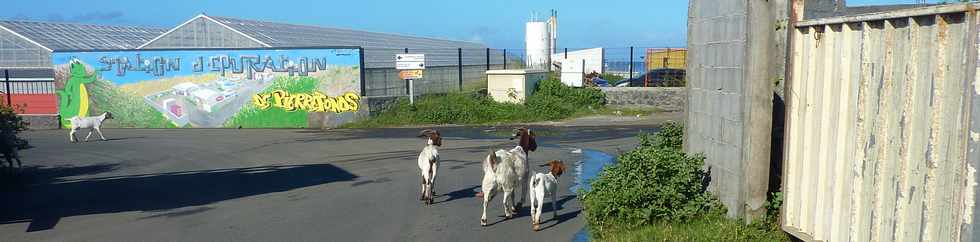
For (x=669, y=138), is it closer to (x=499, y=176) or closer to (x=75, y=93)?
(x=499, y=176)

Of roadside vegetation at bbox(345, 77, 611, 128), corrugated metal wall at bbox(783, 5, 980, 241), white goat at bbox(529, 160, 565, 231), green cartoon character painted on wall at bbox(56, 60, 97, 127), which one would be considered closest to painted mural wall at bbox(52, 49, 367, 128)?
green cartoon character painted on wall at bbox(56, 60, 97, 127)

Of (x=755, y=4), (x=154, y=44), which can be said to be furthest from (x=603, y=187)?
(x=154, y=44)

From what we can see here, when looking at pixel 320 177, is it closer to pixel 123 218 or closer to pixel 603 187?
pixel 123 218

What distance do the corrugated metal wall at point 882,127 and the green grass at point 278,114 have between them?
21.0m

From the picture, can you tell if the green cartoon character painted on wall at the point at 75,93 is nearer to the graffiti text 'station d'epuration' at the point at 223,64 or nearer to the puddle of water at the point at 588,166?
the graffiti text 'station d'epuration' at the point at 223,64

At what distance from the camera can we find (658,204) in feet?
24.8

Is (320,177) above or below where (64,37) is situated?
below

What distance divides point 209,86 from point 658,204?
21.7 meters

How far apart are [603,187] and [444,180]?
537cm

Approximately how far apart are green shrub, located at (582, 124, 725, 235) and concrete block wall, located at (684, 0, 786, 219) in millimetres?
207

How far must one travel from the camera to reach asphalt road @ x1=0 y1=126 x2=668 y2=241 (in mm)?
9398

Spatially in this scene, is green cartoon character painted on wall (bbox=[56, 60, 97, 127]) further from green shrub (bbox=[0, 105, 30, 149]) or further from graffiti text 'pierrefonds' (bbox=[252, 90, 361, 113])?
green shrub (bbox=[0, 105, 30, 149])

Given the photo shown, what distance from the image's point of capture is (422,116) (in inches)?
1005

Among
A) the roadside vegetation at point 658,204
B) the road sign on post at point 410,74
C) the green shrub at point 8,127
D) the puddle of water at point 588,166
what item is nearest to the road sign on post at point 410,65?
the road sign on post at point 410,74
